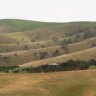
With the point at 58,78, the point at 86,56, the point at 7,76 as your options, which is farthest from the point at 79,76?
the point at 86,56

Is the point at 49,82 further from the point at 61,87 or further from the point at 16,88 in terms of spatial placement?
the point at 16,88

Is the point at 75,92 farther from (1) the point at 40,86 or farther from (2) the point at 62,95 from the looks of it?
(1) the point at 40,86

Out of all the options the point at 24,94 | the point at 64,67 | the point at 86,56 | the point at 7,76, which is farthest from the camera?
the point at 86,56

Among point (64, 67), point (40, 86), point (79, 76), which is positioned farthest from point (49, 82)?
point (64, 67)

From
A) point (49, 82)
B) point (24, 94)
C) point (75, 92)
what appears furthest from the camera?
point (49, 82)

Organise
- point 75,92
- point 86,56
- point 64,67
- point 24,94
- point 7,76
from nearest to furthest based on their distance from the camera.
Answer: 1. point 24,94
2. point 75,92
3. point 7,76
4. point 64,67
5. point 86,56

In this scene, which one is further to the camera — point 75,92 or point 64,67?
point 64,67
